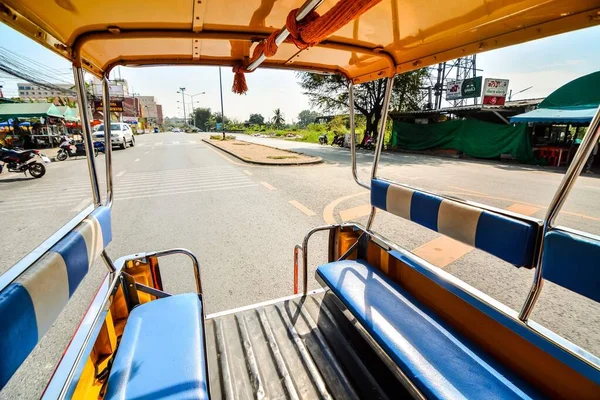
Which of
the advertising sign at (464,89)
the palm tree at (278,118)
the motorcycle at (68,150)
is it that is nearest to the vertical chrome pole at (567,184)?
the motorcycle at (68,150)

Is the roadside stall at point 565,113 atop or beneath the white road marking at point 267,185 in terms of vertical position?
atop

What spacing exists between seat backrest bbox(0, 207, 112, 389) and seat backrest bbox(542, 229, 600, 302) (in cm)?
199

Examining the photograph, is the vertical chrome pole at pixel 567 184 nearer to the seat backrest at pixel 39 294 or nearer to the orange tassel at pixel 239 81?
the seat backrest at pixel 39 294

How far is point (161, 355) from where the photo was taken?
146 centimetres

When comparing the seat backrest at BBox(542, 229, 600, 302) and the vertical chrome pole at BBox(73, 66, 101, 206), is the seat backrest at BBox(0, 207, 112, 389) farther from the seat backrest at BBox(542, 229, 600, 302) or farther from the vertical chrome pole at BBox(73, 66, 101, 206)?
the seat backrest at BBox(542, 229, 600, 302)

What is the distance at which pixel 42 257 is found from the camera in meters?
1.16

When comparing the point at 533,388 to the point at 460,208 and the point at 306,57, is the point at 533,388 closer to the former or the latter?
the point at 460,208

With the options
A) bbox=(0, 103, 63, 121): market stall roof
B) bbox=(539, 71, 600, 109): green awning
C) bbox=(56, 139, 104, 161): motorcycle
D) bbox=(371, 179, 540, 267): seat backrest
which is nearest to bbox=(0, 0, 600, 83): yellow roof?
bbox=(371, 179, 540, 267): seat backrest

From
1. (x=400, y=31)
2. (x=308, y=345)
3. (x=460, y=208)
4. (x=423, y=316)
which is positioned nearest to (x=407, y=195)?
(x=460, y=208)

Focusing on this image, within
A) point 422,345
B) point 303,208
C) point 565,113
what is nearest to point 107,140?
point 422,345

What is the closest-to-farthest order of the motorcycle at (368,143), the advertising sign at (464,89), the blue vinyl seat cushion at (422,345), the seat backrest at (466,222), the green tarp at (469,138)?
the blue vinyl seat cushion at (422,345) < the seat backrest at (466,222) < the green tarp at (469,138) < the advertising sign at (464,89) < the motorcycle at (368,143)

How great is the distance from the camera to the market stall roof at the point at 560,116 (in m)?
10.7

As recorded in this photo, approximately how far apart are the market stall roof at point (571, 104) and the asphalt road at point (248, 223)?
9.08 feet

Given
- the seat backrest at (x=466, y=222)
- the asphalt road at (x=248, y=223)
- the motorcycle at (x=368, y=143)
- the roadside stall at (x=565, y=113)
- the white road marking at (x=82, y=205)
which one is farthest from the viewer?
the motorcycle at (x=368, y=143)
